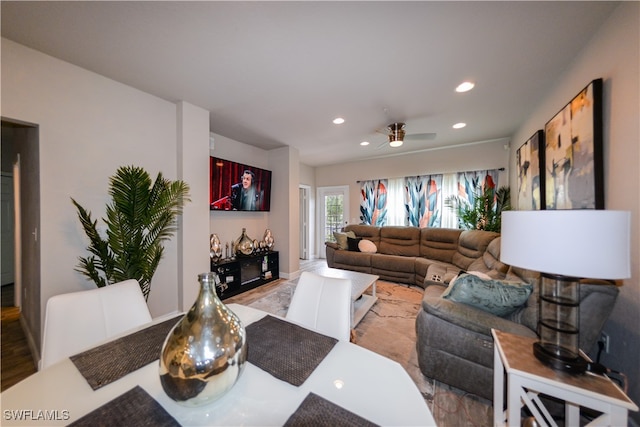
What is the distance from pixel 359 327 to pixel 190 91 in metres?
3.18

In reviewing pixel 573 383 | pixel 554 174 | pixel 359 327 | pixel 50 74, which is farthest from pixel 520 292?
pixel 50 74

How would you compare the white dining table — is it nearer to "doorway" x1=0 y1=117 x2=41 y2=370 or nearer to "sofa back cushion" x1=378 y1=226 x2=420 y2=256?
"doorway" x1=0 y1=117 x2=41 y2=370

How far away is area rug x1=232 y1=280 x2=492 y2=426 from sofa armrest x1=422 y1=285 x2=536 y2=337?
1.66 ft

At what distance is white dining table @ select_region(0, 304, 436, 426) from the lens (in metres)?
0.65

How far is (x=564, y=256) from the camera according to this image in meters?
0.95

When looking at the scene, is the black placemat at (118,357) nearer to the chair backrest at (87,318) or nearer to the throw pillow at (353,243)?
the chair backrest at (87,318)

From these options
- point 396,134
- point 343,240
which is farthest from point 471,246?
point 343,240

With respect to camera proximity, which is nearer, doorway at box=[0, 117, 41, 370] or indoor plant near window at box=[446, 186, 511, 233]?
doorway at box=[0, 117, 41, 370]

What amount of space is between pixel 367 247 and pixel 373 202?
139 cm

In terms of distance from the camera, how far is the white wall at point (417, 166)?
4094mm

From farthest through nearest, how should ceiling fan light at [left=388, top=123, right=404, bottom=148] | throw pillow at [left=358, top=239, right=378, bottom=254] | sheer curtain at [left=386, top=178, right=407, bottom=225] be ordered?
sheer curtain at [left=386, top=178, right=407, bottom=225] → throw pillow at [left=358, top=239, right=378, bottom=254] → ceiling fan light at [left=388, top=123, right=404, bottom=148]

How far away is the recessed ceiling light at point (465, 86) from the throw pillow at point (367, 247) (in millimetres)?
2910

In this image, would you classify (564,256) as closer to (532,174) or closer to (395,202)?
(532,174)

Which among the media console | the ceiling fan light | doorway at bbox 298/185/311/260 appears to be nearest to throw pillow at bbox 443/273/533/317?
the ceiling fan light
